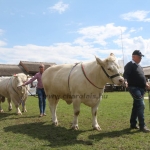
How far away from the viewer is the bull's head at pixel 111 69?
5.43 meters

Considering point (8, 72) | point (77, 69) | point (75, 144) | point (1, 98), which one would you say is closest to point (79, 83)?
point (77, 69)

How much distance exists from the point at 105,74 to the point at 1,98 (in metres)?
7.80

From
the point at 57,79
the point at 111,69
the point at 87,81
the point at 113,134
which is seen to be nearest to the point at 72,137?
the point at 113,134

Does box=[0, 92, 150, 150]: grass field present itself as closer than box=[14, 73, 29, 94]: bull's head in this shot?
Yes

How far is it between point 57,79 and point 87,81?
49.7 inches

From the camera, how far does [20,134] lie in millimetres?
5957

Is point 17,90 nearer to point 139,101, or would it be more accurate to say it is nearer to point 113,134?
point 113,134

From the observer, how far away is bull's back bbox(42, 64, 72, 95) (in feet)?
21.8

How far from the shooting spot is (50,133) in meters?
5.96

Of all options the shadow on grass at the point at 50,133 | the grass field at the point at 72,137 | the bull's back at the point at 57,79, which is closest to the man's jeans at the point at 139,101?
the grass field at the point at 72,137

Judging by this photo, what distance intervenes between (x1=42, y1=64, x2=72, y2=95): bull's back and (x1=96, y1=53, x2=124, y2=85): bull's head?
54.2 inches

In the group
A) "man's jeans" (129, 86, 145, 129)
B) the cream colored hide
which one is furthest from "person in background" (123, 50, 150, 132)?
the cream colored hide

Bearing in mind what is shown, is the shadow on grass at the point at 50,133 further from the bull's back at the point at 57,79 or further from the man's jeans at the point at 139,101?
the man's jeans at the point at 139,101

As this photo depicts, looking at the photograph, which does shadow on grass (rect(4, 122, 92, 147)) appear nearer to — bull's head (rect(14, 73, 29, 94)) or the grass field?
the grass field
